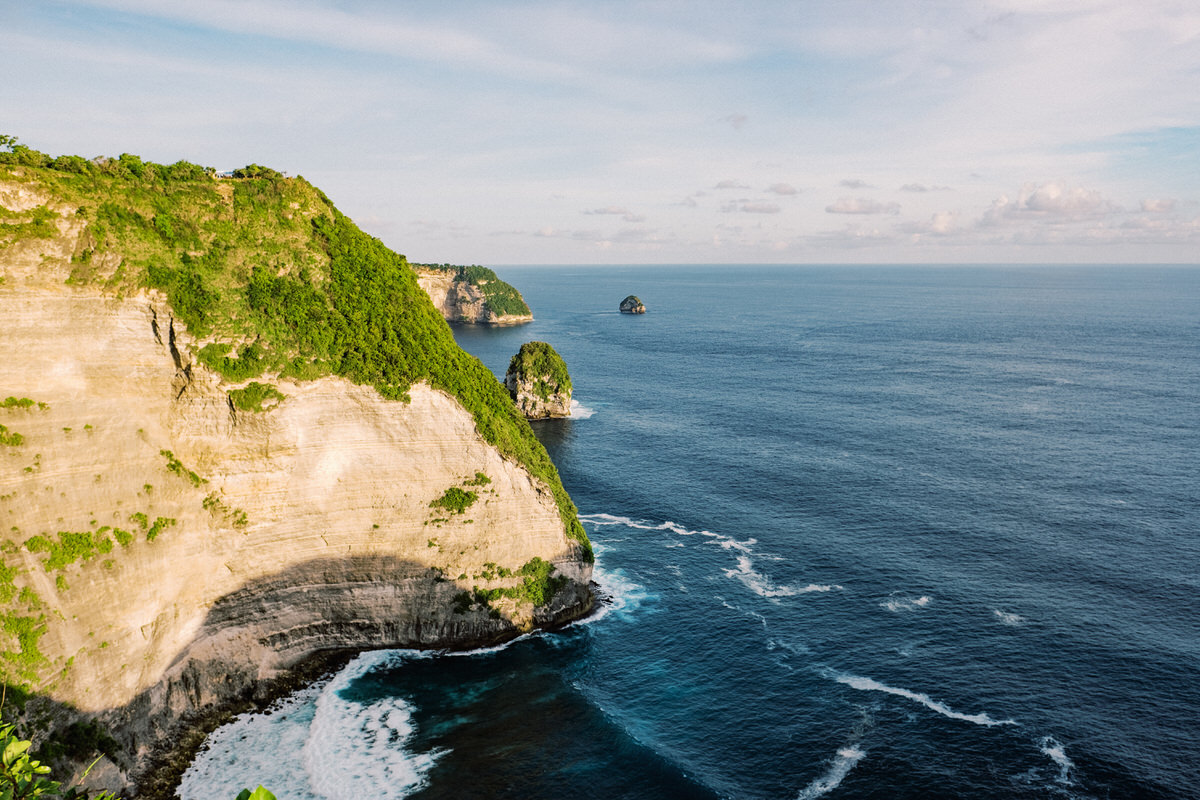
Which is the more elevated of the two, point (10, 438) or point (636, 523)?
point (10, 438)

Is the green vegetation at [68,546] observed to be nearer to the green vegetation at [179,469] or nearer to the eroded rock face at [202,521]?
the eroded rock face at [202,521]

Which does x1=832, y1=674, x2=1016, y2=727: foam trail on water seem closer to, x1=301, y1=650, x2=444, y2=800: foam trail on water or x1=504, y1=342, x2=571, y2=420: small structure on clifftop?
x1=301, y1=650, x2=444, y2=800: foam trail on water

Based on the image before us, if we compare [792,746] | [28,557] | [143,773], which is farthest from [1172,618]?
[28,557]

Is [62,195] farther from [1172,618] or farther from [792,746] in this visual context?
[1172,618]

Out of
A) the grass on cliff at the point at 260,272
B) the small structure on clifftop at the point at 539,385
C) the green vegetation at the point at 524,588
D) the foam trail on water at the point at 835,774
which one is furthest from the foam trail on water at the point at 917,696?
the small structure on clifftop at the point at 539,385

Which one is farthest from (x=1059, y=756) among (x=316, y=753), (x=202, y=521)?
(x=202, y=521)

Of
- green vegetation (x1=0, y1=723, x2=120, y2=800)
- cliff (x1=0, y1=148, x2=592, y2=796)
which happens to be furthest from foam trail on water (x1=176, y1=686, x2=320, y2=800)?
green vegetation (x1=0, y1=723, x2=120, y2=800)

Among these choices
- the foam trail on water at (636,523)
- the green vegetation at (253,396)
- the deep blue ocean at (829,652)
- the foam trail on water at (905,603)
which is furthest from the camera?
the foam trail on water at (636,523)

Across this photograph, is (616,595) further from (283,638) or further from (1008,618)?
(1008,618)
